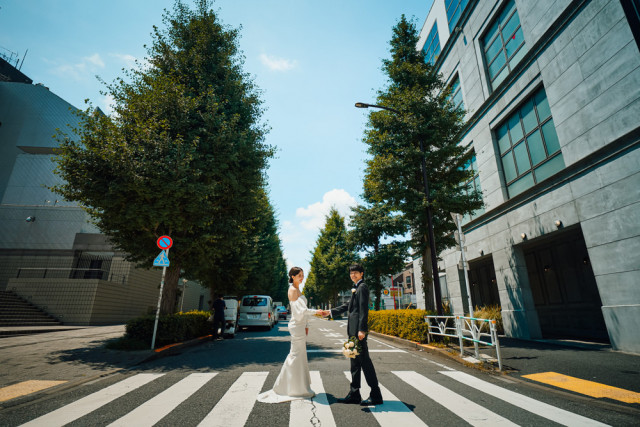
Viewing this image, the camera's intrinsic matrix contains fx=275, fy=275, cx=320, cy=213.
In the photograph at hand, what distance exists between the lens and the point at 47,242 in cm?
2133

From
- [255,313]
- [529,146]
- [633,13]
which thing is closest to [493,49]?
[529,146]

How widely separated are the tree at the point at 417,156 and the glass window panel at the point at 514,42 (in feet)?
13.4

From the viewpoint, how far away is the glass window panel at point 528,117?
39.0ft

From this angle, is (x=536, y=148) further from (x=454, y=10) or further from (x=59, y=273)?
(x=59, y=273)

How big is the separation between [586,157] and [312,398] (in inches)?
430

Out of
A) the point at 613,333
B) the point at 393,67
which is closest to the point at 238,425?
the point at 613,333

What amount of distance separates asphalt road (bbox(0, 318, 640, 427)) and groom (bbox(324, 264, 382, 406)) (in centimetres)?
15

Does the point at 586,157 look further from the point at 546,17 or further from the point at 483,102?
the point at 483,102

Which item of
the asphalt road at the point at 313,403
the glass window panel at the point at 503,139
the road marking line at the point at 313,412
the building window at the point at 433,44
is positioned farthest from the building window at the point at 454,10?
the road marking line at the point at 313,412

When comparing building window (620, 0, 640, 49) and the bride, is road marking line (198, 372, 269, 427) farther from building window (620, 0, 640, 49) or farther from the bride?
building window (620, 0, 640, 49)

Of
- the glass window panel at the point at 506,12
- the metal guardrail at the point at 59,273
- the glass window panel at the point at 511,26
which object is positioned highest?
the glass window panel at the point at 506,12

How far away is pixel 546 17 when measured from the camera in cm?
1064

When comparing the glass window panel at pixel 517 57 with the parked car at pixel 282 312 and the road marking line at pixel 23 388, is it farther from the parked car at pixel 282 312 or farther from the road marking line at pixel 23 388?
the parked car at pixel 282 312

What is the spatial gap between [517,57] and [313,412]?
16186mm
